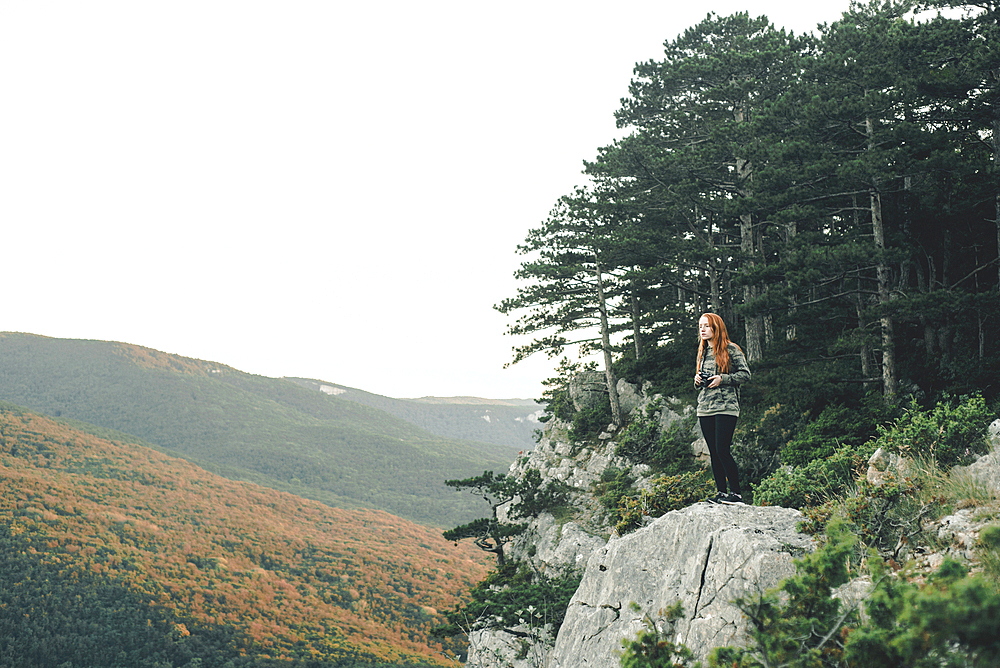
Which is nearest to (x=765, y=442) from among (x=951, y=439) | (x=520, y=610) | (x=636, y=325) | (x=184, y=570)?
(x=520, y=610)

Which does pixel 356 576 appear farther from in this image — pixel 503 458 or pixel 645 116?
pixel 503 458

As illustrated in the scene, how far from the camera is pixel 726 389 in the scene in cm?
617

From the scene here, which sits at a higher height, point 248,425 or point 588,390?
point 588,390

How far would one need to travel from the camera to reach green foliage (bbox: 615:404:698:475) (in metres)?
16.5

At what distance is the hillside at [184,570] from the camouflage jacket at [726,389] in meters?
43.1

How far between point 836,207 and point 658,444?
871cm

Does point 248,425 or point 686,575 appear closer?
point 686,575

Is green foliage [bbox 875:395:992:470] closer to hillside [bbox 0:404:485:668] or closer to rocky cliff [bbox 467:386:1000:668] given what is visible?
rocky cliff [bbox 467:386:1000:668]

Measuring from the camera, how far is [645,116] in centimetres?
2455

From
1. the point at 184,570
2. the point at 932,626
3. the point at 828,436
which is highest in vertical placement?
the point at 932,626

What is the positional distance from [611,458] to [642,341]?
7041 mm

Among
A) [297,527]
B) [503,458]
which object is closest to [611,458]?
[297,527]

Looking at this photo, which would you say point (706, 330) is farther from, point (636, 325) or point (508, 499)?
point (636, 325)

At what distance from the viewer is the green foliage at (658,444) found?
54.0 ft
